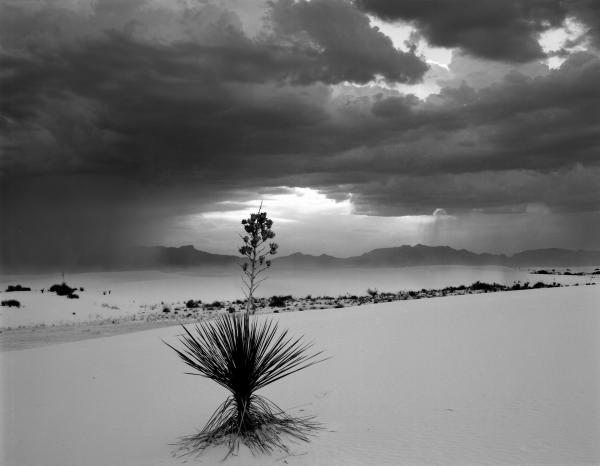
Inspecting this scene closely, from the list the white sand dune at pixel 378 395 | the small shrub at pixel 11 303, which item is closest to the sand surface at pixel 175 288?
the small shrub at pixel 11 303

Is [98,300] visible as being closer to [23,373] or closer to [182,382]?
[23,373]

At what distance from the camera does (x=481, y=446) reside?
5.79 m

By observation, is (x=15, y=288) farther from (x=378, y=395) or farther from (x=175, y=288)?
A: (x=378, y=395)

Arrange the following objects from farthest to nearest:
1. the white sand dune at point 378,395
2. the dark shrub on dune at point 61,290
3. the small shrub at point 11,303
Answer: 1. the dark shrub on dune at point 61,290
2. the small shrub at point 11,303
3. the white sand dune at point 378,395

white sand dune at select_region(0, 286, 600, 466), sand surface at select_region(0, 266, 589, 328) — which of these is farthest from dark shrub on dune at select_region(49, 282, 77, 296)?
white sand dune at select_region(0, 286, 600, 466)

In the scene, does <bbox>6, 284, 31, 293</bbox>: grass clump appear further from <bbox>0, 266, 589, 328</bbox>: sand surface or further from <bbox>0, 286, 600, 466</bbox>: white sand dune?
<bbox>0, 286, 600, 466</bbox>: white sand dune

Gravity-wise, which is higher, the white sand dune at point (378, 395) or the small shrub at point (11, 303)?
the small shrub at point (11, 303)

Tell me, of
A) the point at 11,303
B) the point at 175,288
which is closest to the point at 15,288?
the point at 11,303

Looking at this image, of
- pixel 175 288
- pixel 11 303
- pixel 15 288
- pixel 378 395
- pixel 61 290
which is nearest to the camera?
pixel 378 395

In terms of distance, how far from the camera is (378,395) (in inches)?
321

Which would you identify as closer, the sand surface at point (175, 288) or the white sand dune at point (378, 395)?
the white sand dune at point (378, 395)

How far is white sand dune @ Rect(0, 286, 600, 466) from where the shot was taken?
19.4ft

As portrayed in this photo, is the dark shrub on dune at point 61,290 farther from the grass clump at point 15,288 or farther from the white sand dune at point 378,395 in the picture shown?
the white sand dune at point 378,395

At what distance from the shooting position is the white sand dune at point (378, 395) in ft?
19.4
